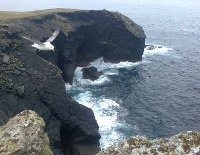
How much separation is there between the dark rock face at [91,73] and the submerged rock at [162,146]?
50.8 meters

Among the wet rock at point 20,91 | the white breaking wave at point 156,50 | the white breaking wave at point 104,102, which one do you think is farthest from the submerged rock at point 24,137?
the white breaking wave at point 156,50

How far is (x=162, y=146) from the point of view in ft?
24.7

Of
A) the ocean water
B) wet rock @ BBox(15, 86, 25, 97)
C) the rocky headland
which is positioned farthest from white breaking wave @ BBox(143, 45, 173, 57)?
wet rock @ BBox(15, 86, 25, 97)

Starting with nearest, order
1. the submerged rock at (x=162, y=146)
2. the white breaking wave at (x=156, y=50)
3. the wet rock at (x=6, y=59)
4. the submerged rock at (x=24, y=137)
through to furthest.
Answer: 1. the submerged rock at (x=162, y=146)
2. the submerged rock at (x=24, y=137)
3. the wet rock at (x=6, y=59)
4. the white breaking wave at (x=156, y=50)

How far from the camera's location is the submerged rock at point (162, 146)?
7.15 m

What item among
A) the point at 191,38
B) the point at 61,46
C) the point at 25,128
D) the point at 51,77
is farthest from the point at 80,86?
the point at 191,38

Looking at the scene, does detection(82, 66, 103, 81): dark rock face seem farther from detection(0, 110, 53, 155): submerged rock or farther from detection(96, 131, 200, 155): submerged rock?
detection(96, 131, 200, 155): submerged rock

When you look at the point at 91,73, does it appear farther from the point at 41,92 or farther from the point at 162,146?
the point at 162,146

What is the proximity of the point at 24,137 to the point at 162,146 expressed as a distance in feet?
17.7

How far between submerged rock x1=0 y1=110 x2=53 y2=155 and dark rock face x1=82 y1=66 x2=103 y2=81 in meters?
48.1

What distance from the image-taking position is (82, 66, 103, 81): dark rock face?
194 feet

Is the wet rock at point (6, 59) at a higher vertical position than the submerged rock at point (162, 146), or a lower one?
lower

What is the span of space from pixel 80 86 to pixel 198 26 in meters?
93.0

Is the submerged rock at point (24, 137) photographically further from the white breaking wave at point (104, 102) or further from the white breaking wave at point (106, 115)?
the white breaking wave at point (106, 115)
